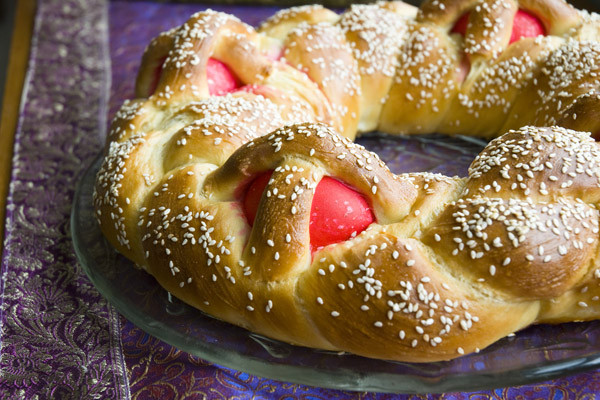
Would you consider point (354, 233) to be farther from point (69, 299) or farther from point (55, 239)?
point (55, 239)

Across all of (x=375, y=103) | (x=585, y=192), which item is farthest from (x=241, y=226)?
(x=375, y=103)

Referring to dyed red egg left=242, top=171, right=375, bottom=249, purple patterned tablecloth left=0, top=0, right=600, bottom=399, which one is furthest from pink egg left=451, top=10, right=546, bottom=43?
dyed red egg left=242, top=171, right=375, bottom=249

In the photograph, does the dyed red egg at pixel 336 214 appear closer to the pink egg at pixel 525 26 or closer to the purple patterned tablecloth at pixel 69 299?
the purple patterned tablecloth at pixel 69 299

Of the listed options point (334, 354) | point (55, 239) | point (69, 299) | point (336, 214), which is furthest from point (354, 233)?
point (55, 239)

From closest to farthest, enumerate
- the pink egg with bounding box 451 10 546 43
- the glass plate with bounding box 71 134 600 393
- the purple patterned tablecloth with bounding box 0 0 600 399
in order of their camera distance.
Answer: the glass plate with bounding box 71 134 600 393 → the purple patterned tablecloth with bounding box 0 0 600 399 → the pink egg with bounding box 451 10 546 43

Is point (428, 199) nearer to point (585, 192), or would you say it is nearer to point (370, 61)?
point (585, 192)

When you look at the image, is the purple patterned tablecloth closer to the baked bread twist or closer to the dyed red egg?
the baked bread twist

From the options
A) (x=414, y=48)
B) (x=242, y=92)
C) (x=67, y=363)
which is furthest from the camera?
(x=414, y=48)
